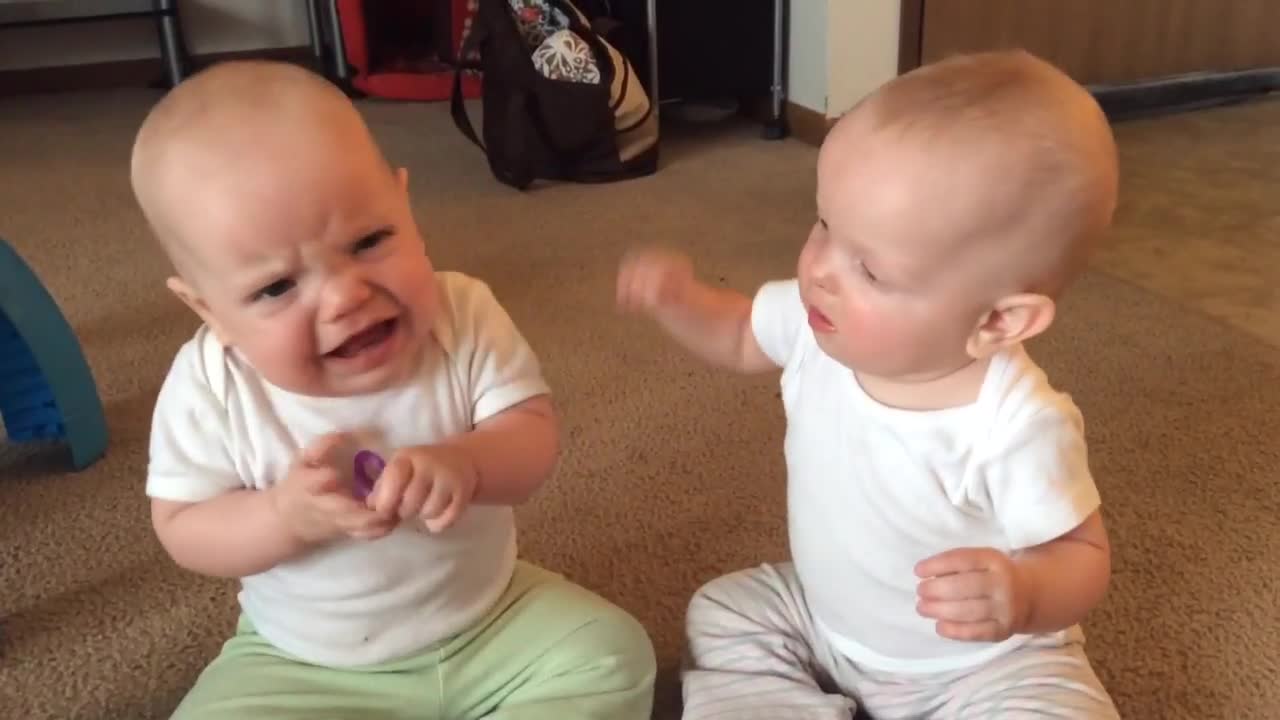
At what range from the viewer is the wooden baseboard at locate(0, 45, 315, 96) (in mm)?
2627

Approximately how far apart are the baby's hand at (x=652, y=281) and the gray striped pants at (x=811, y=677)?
0.18 m

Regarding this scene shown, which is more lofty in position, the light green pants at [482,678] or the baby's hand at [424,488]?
the baby's hand at [424,488]

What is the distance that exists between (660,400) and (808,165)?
878 millimetres

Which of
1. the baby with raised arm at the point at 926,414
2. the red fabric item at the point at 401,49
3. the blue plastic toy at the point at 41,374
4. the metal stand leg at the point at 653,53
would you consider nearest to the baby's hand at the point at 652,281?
the baby with raised arm at the point at 926,414

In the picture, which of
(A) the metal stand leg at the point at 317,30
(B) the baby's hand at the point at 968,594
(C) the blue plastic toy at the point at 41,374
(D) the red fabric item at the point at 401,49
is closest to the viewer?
(B) the baby's hand at the point at 968,594

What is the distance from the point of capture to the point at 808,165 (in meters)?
1.88

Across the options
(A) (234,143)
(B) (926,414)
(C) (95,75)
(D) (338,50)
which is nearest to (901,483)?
(B) (926,414)

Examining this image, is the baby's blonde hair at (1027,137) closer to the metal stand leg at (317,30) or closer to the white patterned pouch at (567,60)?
the white patterned pouch at (567,60)

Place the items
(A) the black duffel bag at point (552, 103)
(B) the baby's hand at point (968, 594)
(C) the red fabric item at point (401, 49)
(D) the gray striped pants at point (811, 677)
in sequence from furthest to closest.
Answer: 1. (C) the red fabric item at point (401, 49)
2. (A) the black duffel bag at point (552, 103)
3. (D) the gray striped pants at point (811, 677)
4. (B) the baby's hand at point (968, 594)

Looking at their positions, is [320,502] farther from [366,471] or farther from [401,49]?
[401,49]

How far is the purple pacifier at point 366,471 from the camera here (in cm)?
58

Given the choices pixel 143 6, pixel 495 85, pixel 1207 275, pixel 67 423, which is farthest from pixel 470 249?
pixel 143 6

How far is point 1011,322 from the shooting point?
58 cm

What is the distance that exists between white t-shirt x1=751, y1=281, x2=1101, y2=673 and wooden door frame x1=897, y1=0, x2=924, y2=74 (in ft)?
4.41
